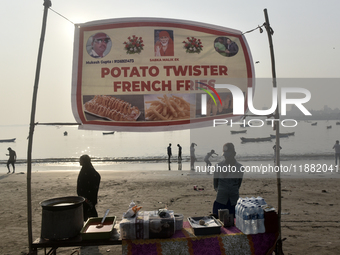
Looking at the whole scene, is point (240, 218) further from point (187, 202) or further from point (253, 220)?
point (187, 202)

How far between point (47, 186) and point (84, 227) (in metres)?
11.8

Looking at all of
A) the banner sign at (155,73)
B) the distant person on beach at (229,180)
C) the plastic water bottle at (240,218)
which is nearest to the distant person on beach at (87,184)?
the banner sign at (155,73)

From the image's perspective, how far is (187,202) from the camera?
10461 mm

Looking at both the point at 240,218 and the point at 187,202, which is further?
the point at 187,202

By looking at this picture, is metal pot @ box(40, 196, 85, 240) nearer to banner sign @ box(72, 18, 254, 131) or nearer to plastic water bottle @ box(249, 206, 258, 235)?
banner sign @ box(72, 18, 254, 131)

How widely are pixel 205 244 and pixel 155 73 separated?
287 cm

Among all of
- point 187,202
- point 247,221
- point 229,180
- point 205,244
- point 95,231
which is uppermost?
point 229,180

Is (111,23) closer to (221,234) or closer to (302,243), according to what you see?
(221,234)

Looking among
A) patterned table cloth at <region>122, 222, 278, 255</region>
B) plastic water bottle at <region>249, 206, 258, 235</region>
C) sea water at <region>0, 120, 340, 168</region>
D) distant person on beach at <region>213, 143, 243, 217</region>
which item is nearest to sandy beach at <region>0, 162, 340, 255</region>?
distant person on beach at <region>213, 143, 243, 217</region>

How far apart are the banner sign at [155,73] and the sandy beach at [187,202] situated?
3426mm

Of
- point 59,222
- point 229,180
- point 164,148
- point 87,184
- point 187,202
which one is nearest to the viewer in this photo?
point 59,222

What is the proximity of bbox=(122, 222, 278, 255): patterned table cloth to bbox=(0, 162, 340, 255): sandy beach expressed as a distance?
2.18 meters

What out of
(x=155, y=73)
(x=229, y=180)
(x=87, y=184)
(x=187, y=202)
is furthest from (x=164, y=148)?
(x=155, y=73)

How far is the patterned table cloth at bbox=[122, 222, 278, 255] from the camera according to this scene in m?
3.97
